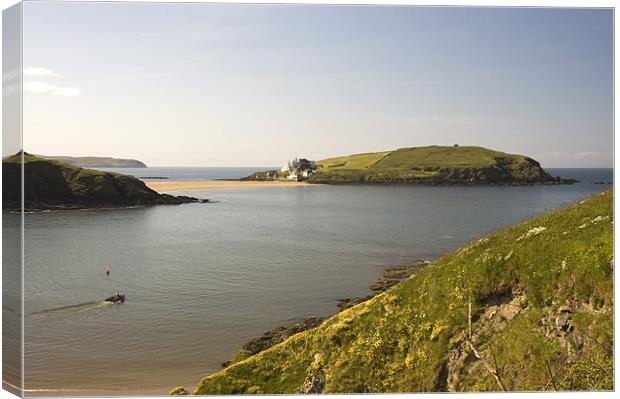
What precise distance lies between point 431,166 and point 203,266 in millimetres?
17805

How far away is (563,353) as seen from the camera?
9.06m

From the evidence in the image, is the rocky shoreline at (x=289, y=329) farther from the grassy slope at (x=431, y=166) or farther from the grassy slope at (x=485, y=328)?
the grassy slope at (x=431, y=166)

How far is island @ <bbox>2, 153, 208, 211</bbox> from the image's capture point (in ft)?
34.3

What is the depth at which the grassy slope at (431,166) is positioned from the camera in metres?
20.2

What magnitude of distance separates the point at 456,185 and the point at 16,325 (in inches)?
1692

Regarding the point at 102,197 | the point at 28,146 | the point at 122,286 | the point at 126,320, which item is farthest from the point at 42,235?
the point at 28,146

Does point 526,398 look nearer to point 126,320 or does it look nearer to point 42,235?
point 126,320

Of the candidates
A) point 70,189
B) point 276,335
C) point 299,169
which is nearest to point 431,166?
point 299,169

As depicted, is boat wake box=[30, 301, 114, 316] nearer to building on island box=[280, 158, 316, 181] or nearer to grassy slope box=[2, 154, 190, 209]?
grassy slope box=[2, 154, 190, 209]

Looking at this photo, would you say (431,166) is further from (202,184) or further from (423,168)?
(202,184)

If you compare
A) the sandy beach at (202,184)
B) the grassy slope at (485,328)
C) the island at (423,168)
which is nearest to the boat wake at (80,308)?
the sandy beach at (202,184)

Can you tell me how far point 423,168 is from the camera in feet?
122

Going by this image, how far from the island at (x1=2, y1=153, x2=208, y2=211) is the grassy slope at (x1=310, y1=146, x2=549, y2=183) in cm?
959

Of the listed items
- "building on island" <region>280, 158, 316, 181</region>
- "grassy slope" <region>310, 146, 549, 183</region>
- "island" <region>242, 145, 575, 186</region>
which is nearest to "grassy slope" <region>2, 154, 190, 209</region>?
"building on island" <region>280, 158, 316, 181</region>
